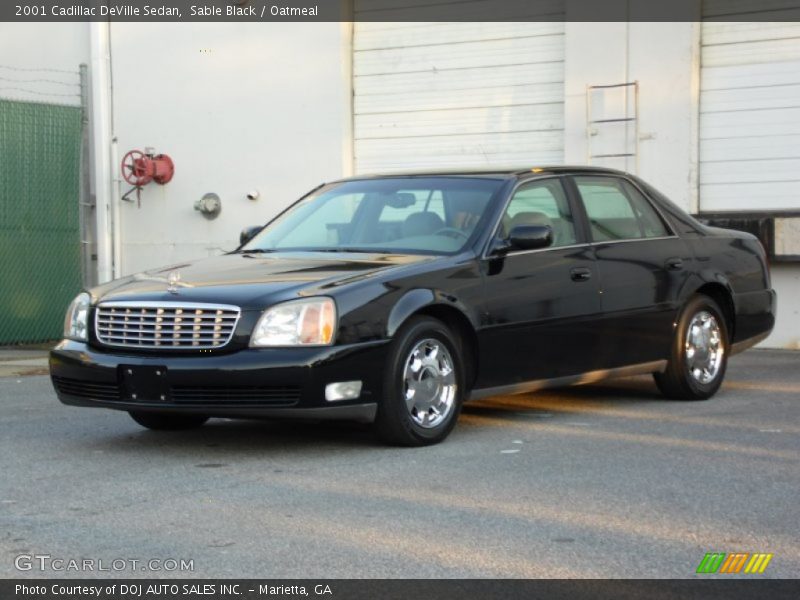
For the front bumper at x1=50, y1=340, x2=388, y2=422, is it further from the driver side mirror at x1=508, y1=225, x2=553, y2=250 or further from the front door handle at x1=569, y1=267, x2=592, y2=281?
the front door handle at x1=569, y1=267, x2=592, y2=281

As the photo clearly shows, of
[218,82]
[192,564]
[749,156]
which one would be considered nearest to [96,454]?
[192,564]

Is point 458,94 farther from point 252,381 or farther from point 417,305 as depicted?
point 252,381

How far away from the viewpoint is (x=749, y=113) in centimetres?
1369

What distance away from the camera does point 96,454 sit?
24.5ft

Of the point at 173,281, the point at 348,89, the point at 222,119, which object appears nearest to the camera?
the point at 173,281

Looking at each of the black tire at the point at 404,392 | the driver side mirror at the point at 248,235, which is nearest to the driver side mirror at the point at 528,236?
the black tire at the point at 404,392

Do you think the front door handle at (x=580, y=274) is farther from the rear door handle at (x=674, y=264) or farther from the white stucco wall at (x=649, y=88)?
the white stucco wall at (x=649, y=88)

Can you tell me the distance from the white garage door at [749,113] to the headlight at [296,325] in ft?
25.2

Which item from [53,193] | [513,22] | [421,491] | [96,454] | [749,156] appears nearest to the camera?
[421,491]

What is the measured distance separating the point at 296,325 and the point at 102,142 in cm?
1071
